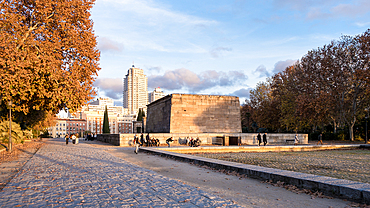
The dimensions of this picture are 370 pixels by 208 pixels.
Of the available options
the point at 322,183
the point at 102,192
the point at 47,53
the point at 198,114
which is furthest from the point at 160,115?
the point at 322,183

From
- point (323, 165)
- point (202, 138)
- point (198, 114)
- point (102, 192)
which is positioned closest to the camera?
point (102, 192)

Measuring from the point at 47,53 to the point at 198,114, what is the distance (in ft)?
58.6

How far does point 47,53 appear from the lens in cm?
1803

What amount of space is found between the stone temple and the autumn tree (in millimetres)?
11609

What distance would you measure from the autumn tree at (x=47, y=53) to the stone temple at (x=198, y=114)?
457 inches

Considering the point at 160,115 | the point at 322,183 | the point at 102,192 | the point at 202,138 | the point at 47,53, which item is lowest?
the point at 202,138

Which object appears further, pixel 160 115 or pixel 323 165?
pixel 160 115

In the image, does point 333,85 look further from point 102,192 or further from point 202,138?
point 102,192

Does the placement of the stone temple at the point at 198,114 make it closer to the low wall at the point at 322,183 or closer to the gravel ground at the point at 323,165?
the gravel ground at the point at 323,165

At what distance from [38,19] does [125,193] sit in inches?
703

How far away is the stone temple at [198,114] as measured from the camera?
3031 cm

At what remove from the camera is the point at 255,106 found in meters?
52.6

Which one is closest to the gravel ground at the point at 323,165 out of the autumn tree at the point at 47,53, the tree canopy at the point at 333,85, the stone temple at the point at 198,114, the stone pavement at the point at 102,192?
the stone pavement at the point at 102,192

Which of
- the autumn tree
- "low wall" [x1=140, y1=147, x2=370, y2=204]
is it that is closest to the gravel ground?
"low wall" [x1=140, y1=147, x2=370, y2=204]
